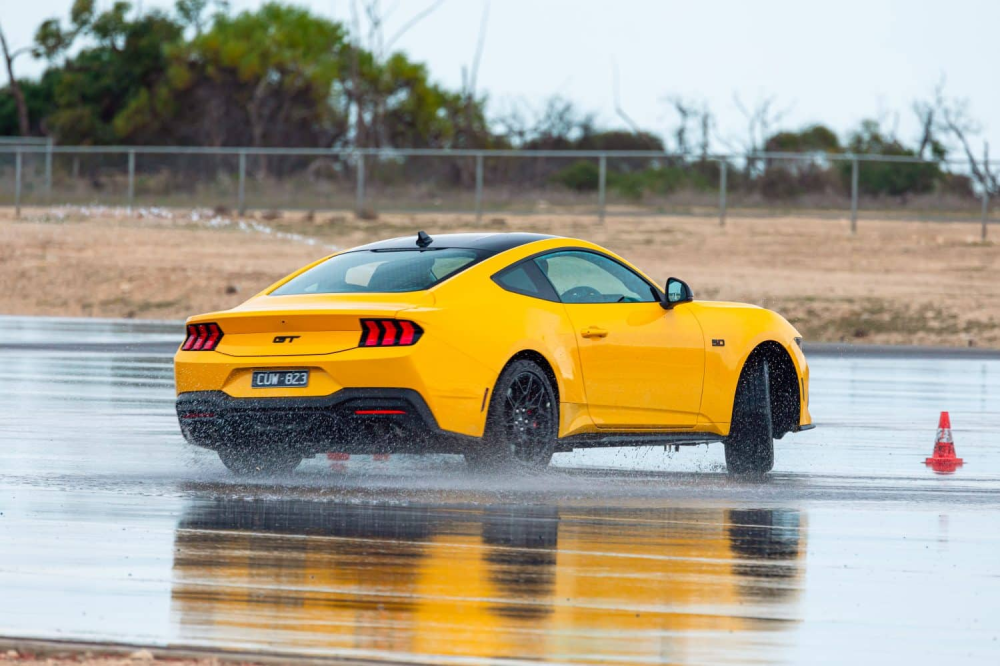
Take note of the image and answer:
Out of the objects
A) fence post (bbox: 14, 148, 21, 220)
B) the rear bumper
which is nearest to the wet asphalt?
the rear bumper

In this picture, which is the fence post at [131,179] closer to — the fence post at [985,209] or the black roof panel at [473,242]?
the fence post at [985,209]

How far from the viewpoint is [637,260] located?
33.8m

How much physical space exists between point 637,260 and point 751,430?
22.1 metres

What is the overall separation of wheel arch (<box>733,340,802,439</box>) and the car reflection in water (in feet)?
7.96

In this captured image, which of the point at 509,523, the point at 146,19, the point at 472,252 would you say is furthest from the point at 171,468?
the point at 146,19

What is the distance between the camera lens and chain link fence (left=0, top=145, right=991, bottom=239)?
38.7 m

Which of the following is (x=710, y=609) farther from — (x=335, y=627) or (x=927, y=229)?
(x=927, y=229)

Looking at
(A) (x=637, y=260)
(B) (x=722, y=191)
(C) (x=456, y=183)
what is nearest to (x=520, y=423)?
(A) (x=637, y=260)

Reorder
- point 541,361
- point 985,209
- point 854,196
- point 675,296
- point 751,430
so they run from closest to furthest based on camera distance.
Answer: point 541,361, point 675,296, point 751,430, point 985,209, point 854,196

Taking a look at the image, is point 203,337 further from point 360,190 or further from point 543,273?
point 360,190

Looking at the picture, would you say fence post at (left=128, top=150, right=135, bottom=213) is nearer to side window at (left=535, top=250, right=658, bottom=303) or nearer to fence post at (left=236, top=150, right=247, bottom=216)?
fence post at (left=236, top=150, right=247, bottom=216)

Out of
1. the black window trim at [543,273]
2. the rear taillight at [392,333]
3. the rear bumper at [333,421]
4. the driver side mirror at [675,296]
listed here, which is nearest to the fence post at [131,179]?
the black window trim at [543,273]

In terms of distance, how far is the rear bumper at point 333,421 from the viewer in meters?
9.89

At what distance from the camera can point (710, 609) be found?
6.90 m
